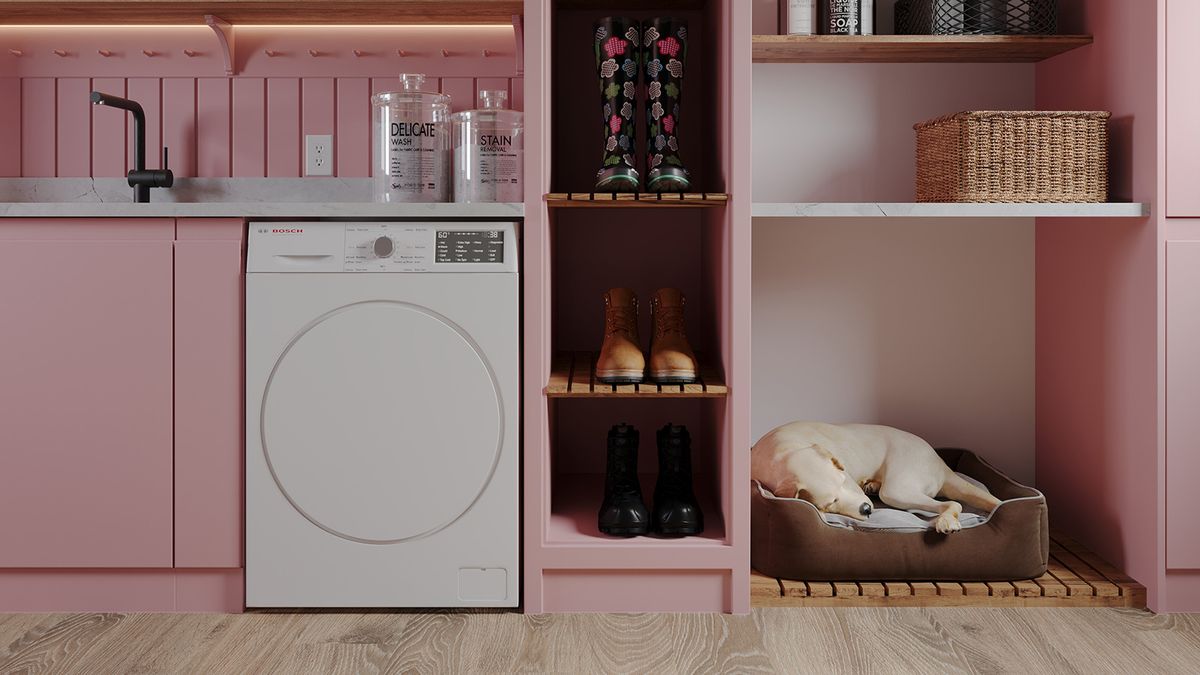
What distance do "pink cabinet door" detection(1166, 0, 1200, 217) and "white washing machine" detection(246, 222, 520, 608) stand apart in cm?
129

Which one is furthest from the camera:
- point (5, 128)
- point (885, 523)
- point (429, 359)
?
point (5, 128)

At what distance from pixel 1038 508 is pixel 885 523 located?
0.30 meters

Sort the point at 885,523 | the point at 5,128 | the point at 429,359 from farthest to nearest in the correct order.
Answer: the point at 5,128 < the point at 885,523 < the point at 429,359

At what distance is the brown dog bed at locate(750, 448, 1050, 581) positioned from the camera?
1.93 metres

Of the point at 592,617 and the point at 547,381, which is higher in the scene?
the point at 547,381

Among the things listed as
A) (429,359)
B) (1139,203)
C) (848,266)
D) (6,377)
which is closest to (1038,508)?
(1139,203)

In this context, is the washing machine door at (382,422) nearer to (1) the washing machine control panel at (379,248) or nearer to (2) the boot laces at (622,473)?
(1) the washing machine control panel at (379,248)

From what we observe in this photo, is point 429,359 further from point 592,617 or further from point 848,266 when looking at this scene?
point 848,266

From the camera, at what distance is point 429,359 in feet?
6.04

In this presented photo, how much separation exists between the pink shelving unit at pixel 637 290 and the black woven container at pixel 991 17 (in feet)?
1.69

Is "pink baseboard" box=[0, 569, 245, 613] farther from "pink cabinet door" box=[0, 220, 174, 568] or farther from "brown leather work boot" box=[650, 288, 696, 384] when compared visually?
"brown leather work boot" box=[650, 288, 696, 384]

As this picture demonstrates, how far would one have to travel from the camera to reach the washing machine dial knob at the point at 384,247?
6.03 feet

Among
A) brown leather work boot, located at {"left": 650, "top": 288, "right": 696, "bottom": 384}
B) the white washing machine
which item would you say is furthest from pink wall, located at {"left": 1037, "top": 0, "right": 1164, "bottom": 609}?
the white washing machine

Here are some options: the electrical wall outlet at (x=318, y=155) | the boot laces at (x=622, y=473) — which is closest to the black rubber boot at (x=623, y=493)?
the boot laces at (x=622, y=473)
